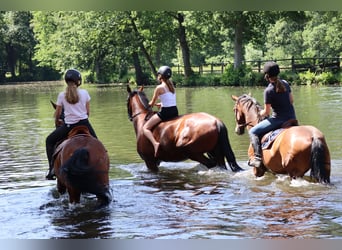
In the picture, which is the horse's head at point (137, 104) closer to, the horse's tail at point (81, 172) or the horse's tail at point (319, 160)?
the horse's tail at point (81, 172)

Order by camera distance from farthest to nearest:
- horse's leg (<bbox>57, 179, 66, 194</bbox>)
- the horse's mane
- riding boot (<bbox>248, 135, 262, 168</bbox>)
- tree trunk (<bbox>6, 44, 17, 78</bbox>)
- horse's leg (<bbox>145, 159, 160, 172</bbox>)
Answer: tree trunk (<bbox>6, 44, 17, 78</bbox>), horse's leg (<bbox>145, 159, 160, 172</bbox>), the horse's mane, riding boot (<bbox>248, 135, 262, 168</bbox>), horse's leg (<bbox>57, 179, 66, 194</bbox>)

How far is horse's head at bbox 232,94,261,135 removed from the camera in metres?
7.93

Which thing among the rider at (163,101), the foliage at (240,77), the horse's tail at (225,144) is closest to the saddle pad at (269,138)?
the horse's tail at (225,144)

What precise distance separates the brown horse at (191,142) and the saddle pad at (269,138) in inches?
27.7

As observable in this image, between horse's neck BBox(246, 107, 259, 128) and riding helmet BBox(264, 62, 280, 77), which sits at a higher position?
riding helmet BBox(264, 62, 280, 77)

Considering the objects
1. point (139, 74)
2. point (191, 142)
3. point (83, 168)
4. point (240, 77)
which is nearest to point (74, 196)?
point (83, 168)

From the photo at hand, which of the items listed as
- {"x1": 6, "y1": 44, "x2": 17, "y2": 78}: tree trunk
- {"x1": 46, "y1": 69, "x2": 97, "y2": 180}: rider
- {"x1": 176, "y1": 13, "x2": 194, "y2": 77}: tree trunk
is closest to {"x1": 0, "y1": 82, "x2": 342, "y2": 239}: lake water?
{"x1": 46, "y1": 69, "x2": 97, "y2": 180}: rider

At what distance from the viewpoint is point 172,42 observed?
3953 centimetres

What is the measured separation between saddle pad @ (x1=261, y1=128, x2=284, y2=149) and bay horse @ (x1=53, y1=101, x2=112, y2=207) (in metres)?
2.15

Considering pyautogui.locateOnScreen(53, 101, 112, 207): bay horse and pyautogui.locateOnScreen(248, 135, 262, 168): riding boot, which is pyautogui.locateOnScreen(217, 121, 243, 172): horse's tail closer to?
pyautogui.locateOnScreen(248, 135, 262, 168): riding boot

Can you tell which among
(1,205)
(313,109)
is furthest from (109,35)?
(1,205)

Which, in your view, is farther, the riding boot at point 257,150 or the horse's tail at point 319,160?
the riding boot at point 257,150

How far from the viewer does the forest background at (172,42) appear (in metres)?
32.6

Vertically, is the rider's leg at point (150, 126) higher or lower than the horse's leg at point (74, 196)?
higher
